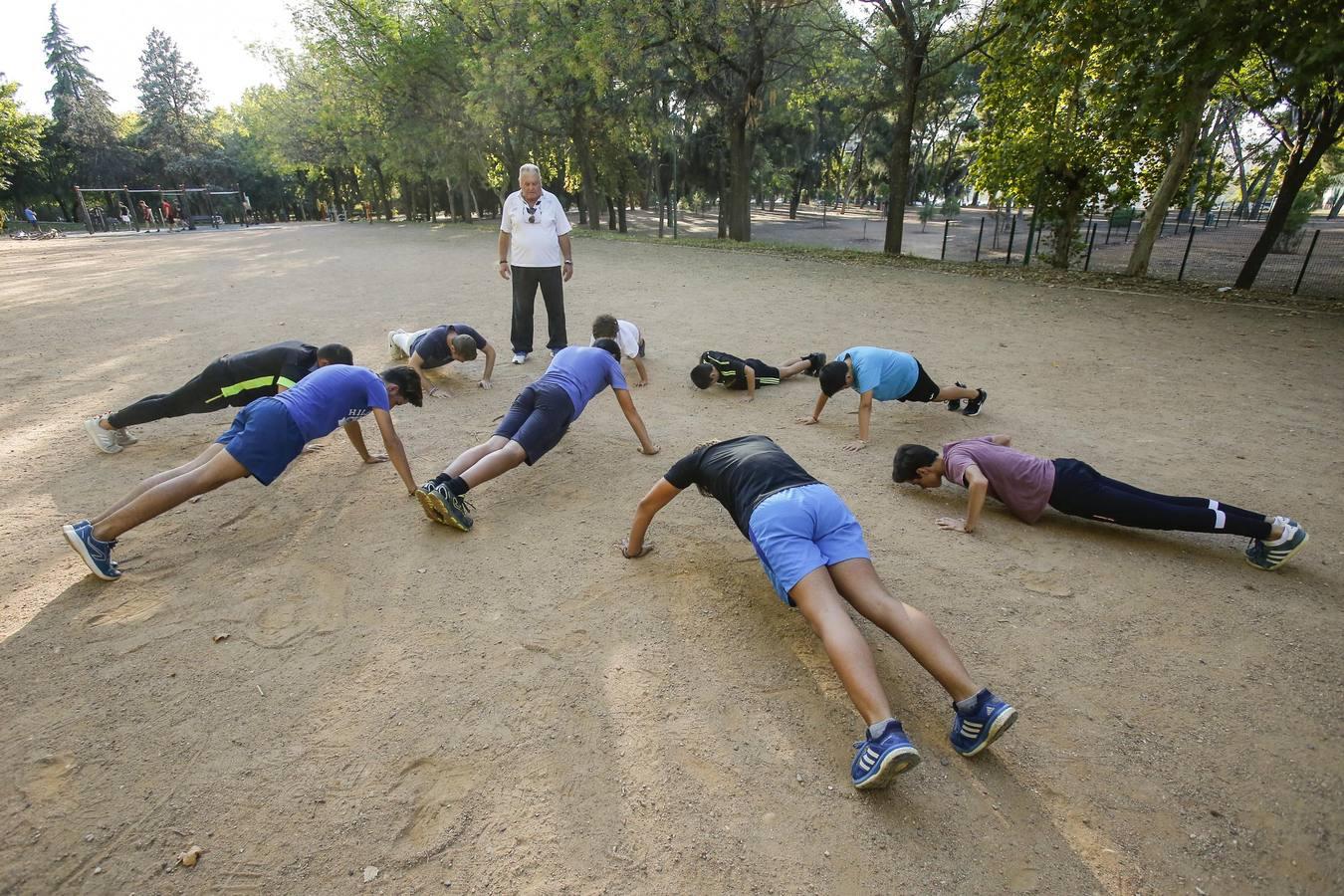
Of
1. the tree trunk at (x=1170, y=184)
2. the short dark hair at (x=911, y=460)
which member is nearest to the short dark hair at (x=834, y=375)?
the short dark hair at (x=911, y=460)

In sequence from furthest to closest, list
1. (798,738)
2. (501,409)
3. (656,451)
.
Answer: (501,409) → (656,451) → (798,738)

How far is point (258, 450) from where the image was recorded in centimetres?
352

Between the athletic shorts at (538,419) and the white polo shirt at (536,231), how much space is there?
309cm

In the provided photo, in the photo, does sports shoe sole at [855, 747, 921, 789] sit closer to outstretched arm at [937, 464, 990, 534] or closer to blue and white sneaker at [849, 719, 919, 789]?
blue and white sneaker at [849, 719, 919, 789]

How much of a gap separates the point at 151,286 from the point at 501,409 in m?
11.1

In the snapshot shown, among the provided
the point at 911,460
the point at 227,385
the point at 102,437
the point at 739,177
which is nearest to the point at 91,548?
the point at 227,385

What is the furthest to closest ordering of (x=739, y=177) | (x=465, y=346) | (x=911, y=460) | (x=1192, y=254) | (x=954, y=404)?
1. (x=739, y=177)
2. (x=1192, y=254)
3. (x=954, y=404)
4. (x=465, y=346)
5. (x=911, y=460)

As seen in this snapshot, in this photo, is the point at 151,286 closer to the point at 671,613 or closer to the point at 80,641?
the point at 80,641

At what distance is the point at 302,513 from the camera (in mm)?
4047

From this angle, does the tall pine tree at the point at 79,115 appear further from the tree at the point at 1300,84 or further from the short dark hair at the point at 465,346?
the tree at the point at 1300,84

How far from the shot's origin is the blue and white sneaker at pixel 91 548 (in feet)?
10.5

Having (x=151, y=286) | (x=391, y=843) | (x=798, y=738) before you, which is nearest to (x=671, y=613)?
(x=798, y=738)

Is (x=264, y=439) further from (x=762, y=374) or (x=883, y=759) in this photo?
(x=762, y=374)

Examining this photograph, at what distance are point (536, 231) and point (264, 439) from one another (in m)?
4.00
